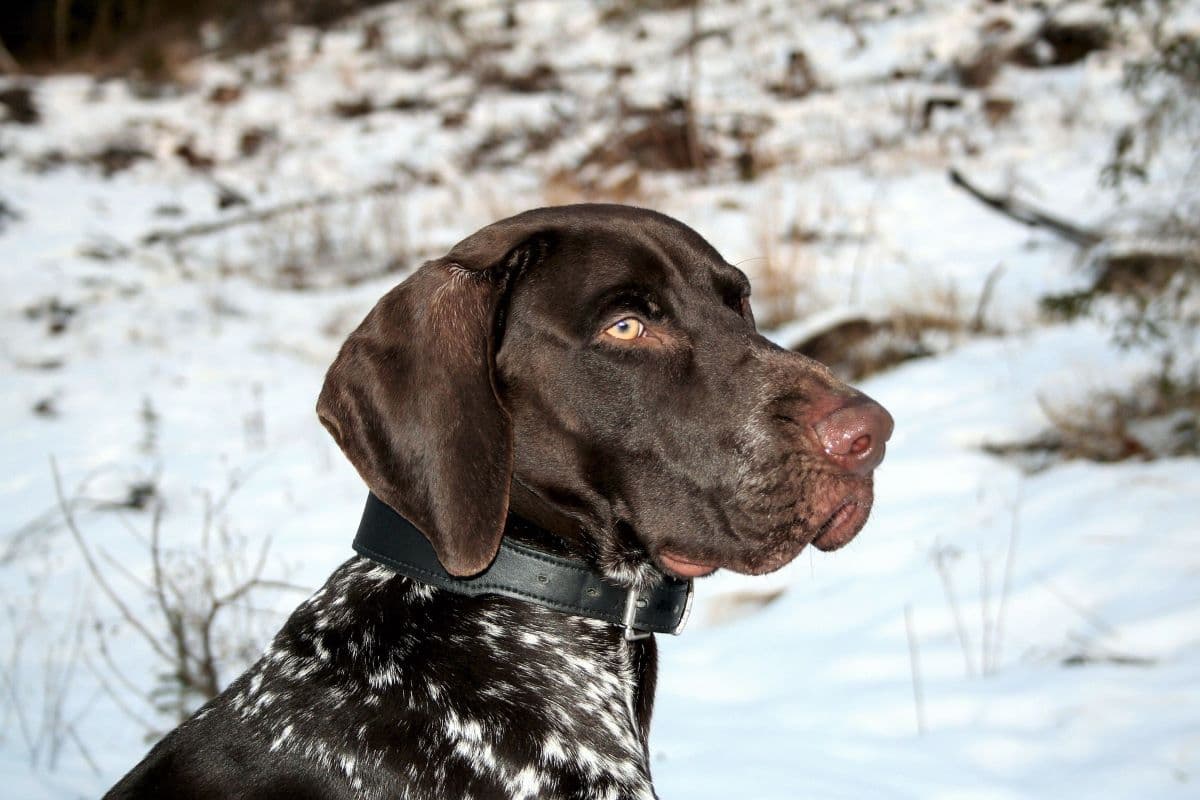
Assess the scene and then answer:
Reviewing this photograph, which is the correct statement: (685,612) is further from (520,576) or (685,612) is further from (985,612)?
(985,612)

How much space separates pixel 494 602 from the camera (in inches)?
111

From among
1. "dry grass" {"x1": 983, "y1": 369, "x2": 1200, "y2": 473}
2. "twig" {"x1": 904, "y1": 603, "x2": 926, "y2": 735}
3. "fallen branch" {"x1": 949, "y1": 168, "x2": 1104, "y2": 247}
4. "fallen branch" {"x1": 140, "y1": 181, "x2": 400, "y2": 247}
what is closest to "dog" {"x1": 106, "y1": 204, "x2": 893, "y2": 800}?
"twig" {"x1": 904, "y1": 603, "x2": 926, "y2": 735}

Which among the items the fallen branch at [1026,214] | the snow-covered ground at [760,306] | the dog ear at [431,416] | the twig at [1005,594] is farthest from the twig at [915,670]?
the fallen branch at [1026,214]

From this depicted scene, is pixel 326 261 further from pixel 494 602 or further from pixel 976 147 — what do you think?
pixel 494 602

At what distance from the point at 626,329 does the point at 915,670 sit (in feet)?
7.95

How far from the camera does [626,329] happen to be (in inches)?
115

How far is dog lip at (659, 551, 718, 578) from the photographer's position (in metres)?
2.96

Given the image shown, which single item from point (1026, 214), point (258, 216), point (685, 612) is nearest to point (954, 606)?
point (685, 612)

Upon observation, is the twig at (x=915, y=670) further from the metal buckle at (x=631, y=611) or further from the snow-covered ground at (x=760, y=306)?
the metal buckle at (x=631, y=611)

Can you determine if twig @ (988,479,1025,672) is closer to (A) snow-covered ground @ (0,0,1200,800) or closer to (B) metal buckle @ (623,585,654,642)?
(A) snow-covered ground @ (0,0,1200,800)

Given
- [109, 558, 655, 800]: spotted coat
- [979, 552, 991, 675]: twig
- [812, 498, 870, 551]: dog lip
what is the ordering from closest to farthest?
[109, 558, 655, 800]: spotted coat, [812, 498, 870, 551]: dog lip, [979, 552, 991, 675]: twig

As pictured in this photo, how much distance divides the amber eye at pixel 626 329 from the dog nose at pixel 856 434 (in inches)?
20.9

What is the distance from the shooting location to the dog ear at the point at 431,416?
2.62m

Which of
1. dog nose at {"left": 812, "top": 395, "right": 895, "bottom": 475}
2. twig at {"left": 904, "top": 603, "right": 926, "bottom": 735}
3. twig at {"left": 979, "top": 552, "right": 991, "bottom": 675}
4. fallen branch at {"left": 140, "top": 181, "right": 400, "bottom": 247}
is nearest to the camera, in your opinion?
dog nose at {"left": 812, "top": 395, "right": 895, "bottom": 475}
